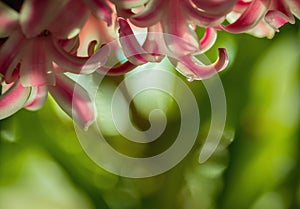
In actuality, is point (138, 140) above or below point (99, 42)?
below

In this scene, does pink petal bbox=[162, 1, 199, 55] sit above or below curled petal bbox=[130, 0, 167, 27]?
below

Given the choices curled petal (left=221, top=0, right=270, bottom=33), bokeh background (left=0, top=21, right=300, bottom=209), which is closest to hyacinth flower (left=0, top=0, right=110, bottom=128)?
curled petal (left=221, top=0, right=270, bottom=33)

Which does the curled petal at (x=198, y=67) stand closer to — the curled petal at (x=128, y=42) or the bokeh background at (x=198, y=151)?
the curled petal at (x=128, y=42)

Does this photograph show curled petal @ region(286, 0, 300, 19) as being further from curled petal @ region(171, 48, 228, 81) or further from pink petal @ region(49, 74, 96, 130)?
pink petal @ region(49, 74, 96, 130)

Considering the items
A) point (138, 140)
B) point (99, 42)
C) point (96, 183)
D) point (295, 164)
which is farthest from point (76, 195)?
point (99, 42)

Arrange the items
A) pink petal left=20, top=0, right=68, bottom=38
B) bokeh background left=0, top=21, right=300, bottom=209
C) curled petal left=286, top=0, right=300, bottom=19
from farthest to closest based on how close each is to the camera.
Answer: bokeh background left=0, top=21, right=300, bottom=209 → curled petal left=286, top=0, right=300, bottom=19 → pink petal left=20, top=0, right=68, bottom=38

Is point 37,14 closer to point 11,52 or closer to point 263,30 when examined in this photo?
point 11,52

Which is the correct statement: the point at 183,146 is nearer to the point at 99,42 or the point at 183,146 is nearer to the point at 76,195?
the point at 76,195
